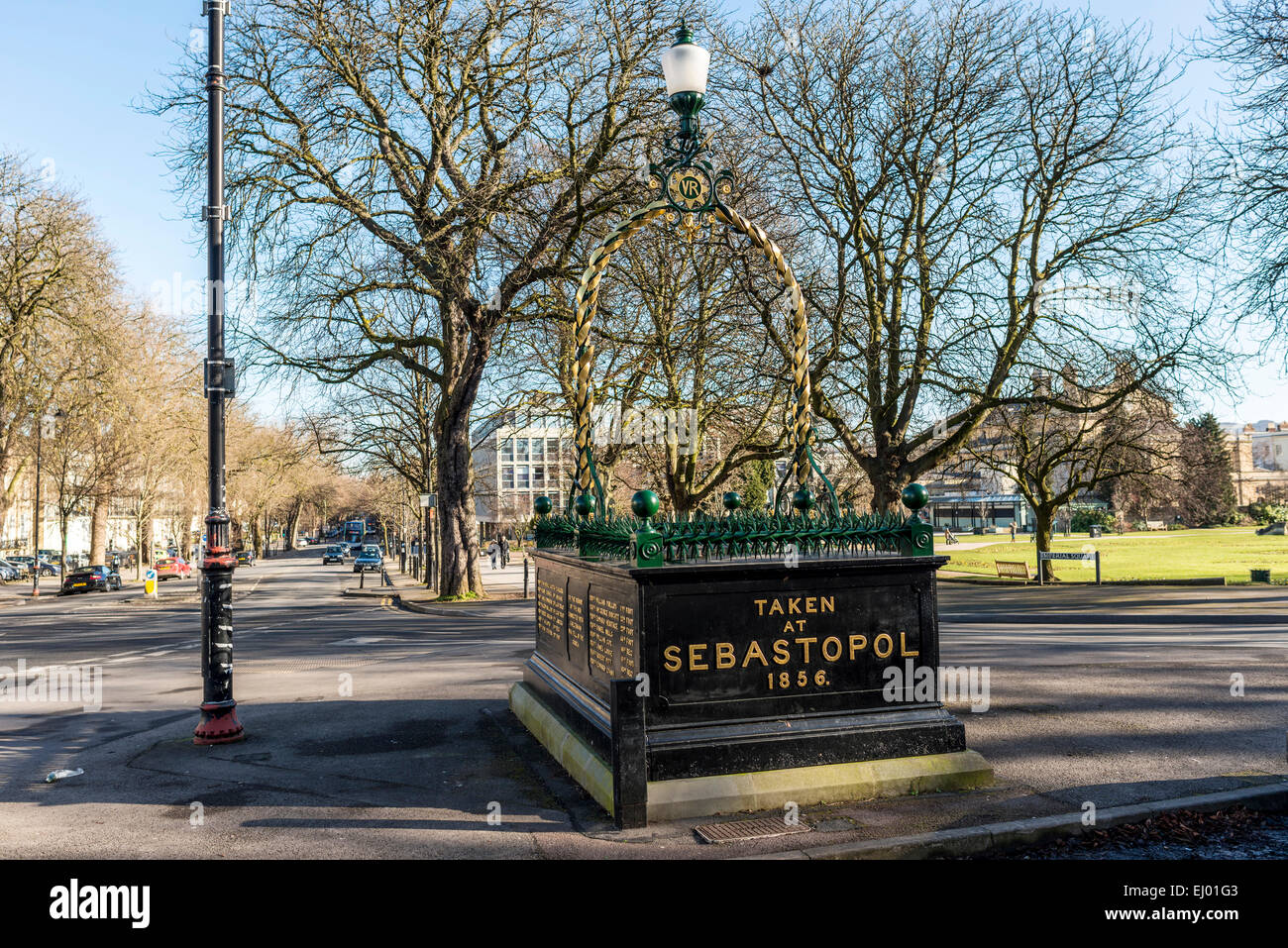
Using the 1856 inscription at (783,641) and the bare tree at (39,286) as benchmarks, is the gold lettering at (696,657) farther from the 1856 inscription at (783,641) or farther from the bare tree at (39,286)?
the bare tree at (39,286)

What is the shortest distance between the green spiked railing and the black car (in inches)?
1587

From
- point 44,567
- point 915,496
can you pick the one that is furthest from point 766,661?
point 44,567

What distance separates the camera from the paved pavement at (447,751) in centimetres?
585

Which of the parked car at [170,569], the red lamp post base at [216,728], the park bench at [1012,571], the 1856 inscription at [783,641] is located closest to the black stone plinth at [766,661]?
the 1856 inscription at [783,641]

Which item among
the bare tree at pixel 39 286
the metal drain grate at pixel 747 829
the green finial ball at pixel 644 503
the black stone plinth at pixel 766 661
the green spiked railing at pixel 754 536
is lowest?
the metal drain grate at pixel 747 829

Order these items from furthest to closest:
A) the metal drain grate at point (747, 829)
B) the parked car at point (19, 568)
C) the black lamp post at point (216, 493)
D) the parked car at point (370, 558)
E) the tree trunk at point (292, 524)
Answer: the tree trunk at point (292, 524), the parked car at point (19, 568), the parked car at point (370, 558), the black lamp post at point (216, 493), the metal drain grate at point (747, 829)

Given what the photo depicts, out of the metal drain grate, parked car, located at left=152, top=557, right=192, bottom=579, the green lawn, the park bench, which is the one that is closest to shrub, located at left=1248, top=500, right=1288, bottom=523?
the green lawn

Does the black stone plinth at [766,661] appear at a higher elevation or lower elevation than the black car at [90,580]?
higher

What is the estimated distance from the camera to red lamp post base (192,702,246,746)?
28.5 feet

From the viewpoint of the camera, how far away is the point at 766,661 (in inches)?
260

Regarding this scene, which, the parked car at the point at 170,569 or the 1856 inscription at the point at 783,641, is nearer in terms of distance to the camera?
the 1856 inscription at the point at 783,641

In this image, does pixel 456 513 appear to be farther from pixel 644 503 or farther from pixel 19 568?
pixel 19 568

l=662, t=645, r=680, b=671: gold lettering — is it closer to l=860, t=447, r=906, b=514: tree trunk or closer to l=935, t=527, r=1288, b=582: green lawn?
l=860, t=447, r=906, b=514: tree trunk

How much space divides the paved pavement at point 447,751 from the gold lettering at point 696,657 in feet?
3.56
